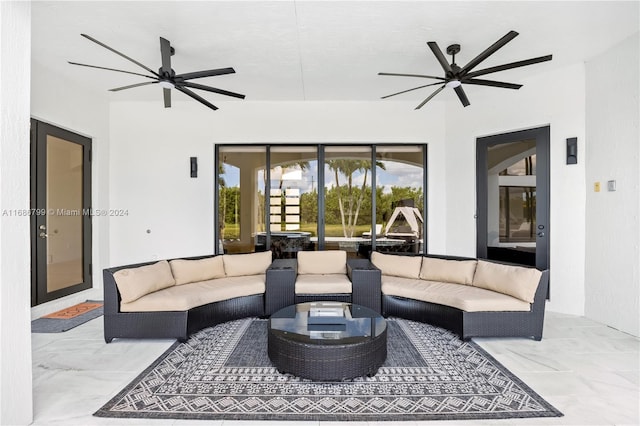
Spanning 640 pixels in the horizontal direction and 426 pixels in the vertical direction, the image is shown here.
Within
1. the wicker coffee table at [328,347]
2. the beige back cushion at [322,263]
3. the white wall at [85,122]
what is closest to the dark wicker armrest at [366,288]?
the beige back cushion at [322,263]

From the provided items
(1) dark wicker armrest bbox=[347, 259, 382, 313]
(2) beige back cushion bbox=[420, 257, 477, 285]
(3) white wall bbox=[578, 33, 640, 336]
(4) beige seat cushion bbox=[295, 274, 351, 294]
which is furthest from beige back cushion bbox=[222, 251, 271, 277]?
(3) white wall bbox=[578, 33, 640, 336]

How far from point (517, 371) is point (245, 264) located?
3363 mm

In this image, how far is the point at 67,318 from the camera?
4086mm

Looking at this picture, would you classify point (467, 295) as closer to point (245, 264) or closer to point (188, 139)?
point (245, 264)

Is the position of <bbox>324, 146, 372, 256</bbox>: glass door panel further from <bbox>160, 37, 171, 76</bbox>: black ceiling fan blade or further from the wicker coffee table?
<bbox>160, 37, 171, 76</bbox>: black ceiling fan blade

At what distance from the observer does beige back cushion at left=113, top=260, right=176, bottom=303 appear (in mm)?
3312

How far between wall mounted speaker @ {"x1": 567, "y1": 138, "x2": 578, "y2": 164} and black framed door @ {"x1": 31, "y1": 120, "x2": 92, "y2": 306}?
7.04 meters

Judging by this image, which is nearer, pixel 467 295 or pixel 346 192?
pixel 467 295

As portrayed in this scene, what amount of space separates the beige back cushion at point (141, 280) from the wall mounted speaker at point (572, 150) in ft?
17.6

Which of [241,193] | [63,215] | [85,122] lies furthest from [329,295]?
[85,122]

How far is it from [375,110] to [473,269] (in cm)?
303

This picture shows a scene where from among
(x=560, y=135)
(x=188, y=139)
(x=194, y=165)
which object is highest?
(x=188, y=139)

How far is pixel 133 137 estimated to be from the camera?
552 cm

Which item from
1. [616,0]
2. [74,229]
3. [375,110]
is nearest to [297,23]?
[375,110]
